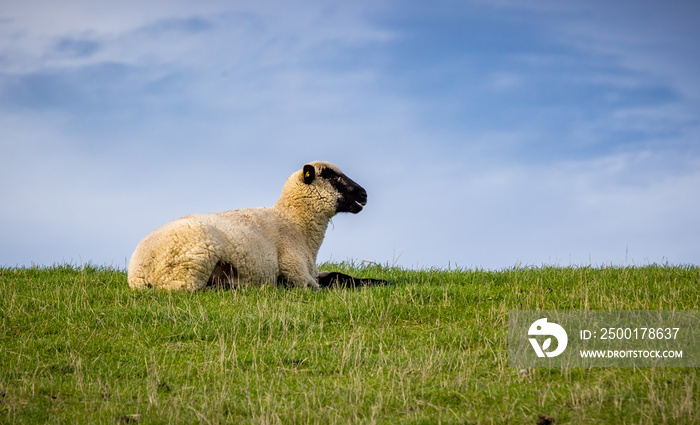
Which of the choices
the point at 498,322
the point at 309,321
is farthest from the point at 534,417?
the point at 309,321

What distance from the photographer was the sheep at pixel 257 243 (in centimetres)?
1093

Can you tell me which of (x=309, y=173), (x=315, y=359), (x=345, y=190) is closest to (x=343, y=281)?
(x=345, y=190)

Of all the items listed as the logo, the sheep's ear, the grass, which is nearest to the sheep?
the sheep's ear

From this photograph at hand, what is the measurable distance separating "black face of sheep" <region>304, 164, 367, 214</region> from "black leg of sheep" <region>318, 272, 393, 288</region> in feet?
4.80

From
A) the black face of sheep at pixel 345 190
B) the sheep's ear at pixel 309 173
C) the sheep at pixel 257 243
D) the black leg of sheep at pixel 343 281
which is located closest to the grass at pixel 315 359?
the sheep at pixel 257 243

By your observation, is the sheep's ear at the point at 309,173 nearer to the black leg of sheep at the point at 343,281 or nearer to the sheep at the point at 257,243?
the sheep at the point at 257,243

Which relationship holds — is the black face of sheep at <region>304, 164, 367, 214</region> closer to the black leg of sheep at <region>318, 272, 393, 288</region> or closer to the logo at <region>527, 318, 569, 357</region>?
the black leg of sheep at <region>318, 272, 393, 288</region>

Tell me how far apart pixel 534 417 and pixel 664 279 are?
27.7 ft

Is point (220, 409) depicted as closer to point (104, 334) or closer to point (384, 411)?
point (384, 411)

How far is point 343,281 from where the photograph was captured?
1281 cm

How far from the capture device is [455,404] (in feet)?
20.5

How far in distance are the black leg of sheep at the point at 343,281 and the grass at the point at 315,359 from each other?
3.71 ft

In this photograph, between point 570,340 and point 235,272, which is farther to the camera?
point 235,272

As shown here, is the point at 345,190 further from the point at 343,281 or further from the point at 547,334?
the point at 547,334
